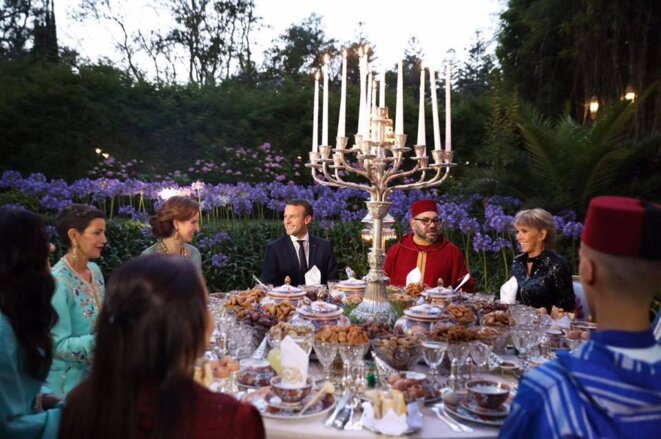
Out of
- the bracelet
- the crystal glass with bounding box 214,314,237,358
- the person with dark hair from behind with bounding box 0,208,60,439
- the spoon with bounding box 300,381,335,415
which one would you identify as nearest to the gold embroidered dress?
the bracelet

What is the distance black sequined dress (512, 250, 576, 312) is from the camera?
12.2 feet

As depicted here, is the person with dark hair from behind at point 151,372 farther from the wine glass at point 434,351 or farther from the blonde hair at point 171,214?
the blonde hair at point 171,214

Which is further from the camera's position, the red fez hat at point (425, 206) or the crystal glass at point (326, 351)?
the red fez hat at point (425, 206)

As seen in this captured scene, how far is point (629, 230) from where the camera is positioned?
4.16 feet

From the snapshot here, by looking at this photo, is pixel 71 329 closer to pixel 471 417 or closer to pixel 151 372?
pixel 151 372

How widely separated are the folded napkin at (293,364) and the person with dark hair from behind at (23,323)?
0.87 meters

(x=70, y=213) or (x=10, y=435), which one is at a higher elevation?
(x=70, y=213)

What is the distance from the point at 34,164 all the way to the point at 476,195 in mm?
6766

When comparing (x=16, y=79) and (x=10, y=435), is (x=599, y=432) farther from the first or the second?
(x=16, y=79)

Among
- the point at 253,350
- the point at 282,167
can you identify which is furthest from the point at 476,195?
the point at 253,350

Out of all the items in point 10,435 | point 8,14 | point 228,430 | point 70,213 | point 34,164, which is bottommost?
point 10,435

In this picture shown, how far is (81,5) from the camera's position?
511 inches

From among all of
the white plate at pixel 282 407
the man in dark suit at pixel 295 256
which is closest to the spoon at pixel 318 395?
the white plate at pixel 282 407

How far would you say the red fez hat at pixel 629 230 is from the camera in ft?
4.13
